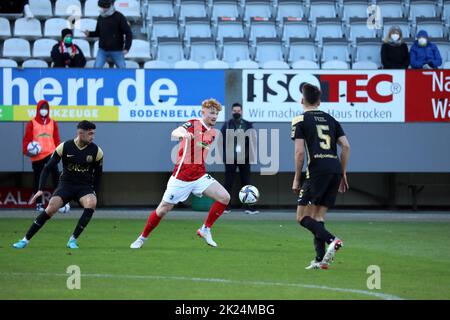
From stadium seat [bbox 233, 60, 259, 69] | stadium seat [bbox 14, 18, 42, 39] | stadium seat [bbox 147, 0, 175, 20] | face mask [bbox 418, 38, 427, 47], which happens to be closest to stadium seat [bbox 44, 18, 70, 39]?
stadium seat [bbox 14, 18, 42, 39]

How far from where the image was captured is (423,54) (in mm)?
24719

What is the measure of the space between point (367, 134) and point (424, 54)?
2372 mm

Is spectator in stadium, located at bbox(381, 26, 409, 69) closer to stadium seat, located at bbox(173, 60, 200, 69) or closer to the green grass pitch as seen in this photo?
stadium seat, located at bbox(173, 60, 200, 69)

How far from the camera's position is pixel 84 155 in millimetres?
15555

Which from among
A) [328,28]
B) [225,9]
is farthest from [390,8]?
[225,9]

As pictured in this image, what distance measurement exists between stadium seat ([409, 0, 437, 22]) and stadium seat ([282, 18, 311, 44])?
300cm

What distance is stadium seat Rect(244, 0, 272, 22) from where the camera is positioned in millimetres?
27625

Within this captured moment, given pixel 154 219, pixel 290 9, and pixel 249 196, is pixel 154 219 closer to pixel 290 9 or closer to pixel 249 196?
pixel 249 196

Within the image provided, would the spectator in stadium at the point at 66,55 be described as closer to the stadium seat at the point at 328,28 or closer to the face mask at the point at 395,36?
the stadium seat at the point at 328,28

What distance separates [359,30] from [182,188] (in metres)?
12.7

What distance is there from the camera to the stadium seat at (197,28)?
1048 inches

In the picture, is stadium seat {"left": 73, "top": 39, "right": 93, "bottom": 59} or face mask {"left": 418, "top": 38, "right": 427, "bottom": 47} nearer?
face mask {"left": 418, "top": 38, "right": 427, "bottom": 47}

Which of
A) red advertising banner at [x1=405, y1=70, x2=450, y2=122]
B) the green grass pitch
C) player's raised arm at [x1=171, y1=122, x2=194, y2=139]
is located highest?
red advertising banner at [x1=405, y1=70, x2=450, y2=122]
